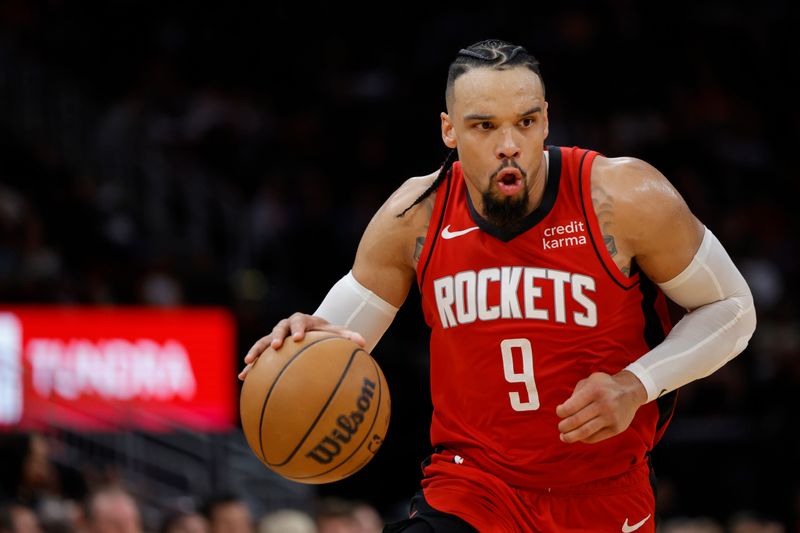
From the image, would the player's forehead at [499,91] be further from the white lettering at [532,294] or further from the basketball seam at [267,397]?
the basketball seam at [267,397]

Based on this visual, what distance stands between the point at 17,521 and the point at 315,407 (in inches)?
157

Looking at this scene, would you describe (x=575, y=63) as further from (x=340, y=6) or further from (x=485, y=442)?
(x=485, y=442)

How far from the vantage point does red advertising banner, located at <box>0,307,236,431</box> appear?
10.4 metres

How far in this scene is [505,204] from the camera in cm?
452

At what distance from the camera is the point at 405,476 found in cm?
Answer: 1271

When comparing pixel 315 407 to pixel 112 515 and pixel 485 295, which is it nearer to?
pixel 485 295

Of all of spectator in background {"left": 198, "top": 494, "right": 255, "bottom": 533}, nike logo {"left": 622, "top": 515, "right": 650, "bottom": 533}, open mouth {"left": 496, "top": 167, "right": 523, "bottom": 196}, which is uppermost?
open mouth {"left": 496, "top": 167, "right": 523, "bottom": 196}

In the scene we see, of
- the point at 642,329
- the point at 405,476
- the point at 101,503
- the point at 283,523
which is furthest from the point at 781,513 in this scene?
the point at 642,329

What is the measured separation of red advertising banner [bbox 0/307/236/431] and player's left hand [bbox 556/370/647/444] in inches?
271

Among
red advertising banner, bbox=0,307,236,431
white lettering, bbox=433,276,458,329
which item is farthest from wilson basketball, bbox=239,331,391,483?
red advertising banner, bbox=0,307,236,431

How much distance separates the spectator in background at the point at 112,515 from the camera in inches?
315

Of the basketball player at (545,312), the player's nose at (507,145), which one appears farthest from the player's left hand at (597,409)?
the player's nose at (507,145)

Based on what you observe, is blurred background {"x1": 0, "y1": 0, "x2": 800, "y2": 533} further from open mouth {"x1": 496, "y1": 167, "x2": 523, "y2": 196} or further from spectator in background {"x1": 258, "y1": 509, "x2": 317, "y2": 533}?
open mouth {"x1": 496, "y1": 167, "x2": 523, "y2": 196}

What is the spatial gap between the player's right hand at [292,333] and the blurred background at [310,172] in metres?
5.23
